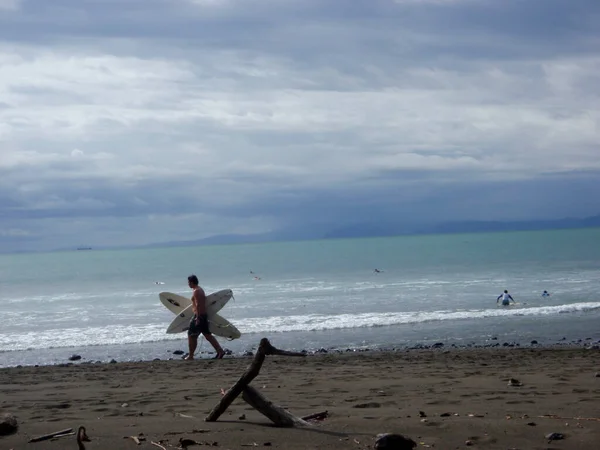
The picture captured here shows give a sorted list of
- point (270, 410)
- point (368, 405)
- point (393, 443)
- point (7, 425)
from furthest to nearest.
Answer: point (368, 405)
point (7, 425)
point (270, 410)
point (393, 443)

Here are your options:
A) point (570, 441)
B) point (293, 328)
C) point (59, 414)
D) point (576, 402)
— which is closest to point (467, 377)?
point (576, 402)

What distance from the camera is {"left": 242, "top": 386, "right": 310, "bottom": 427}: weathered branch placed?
689 cm

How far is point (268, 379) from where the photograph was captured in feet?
36.6

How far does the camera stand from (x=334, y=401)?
8.70 metres

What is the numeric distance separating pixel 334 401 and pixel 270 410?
1.95 meters

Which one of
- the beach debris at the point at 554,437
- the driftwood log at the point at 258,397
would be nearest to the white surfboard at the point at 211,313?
the driftwood log at the point at 258,397

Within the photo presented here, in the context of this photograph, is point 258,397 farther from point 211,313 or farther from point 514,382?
point 211,313

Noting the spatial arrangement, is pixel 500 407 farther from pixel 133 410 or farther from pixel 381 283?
pixel 381 283

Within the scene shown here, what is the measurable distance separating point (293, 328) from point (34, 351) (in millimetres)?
7265

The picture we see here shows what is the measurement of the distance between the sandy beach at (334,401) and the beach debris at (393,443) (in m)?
0.21

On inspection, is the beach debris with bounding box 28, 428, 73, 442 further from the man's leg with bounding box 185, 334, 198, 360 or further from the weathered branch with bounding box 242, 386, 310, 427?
the man's leg with bounding box 185, 334, 198, 360

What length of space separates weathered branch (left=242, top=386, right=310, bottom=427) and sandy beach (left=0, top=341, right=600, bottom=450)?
0.43 ft

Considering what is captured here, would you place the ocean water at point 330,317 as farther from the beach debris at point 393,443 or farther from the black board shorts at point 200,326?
the beach debris at point 393,443

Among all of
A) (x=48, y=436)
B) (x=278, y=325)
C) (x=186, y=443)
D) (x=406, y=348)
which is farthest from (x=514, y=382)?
(x=278, y=325)
